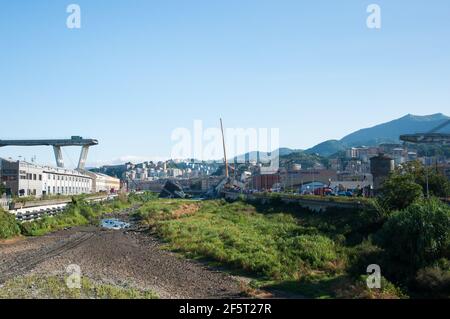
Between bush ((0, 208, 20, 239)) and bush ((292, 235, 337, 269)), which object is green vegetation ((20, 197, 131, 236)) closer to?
bush ((0, 208, 20, 239))

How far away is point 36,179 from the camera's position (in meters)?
67.8

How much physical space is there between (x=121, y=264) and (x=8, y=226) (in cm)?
1577

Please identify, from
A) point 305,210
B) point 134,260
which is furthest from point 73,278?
point 305,210

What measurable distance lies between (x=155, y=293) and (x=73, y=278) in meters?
3.92

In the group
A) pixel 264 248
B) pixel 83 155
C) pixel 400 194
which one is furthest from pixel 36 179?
pixel 400 194

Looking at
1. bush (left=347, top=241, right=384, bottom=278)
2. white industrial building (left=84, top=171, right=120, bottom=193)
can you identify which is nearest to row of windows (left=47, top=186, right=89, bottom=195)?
white industrial building (left=84, top=171, right=120, bottom=193)

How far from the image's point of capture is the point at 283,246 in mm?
25578

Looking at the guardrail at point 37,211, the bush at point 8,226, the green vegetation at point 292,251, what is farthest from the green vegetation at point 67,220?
the green vegetation at point 292,251

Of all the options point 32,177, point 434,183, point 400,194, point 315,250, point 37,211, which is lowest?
point 37,211

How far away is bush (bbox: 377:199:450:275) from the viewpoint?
685 inches

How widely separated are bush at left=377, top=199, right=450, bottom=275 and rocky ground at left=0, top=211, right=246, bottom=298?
19.9 feet

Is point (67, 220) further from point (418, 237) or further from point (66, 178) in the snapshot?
point (66, 178)
